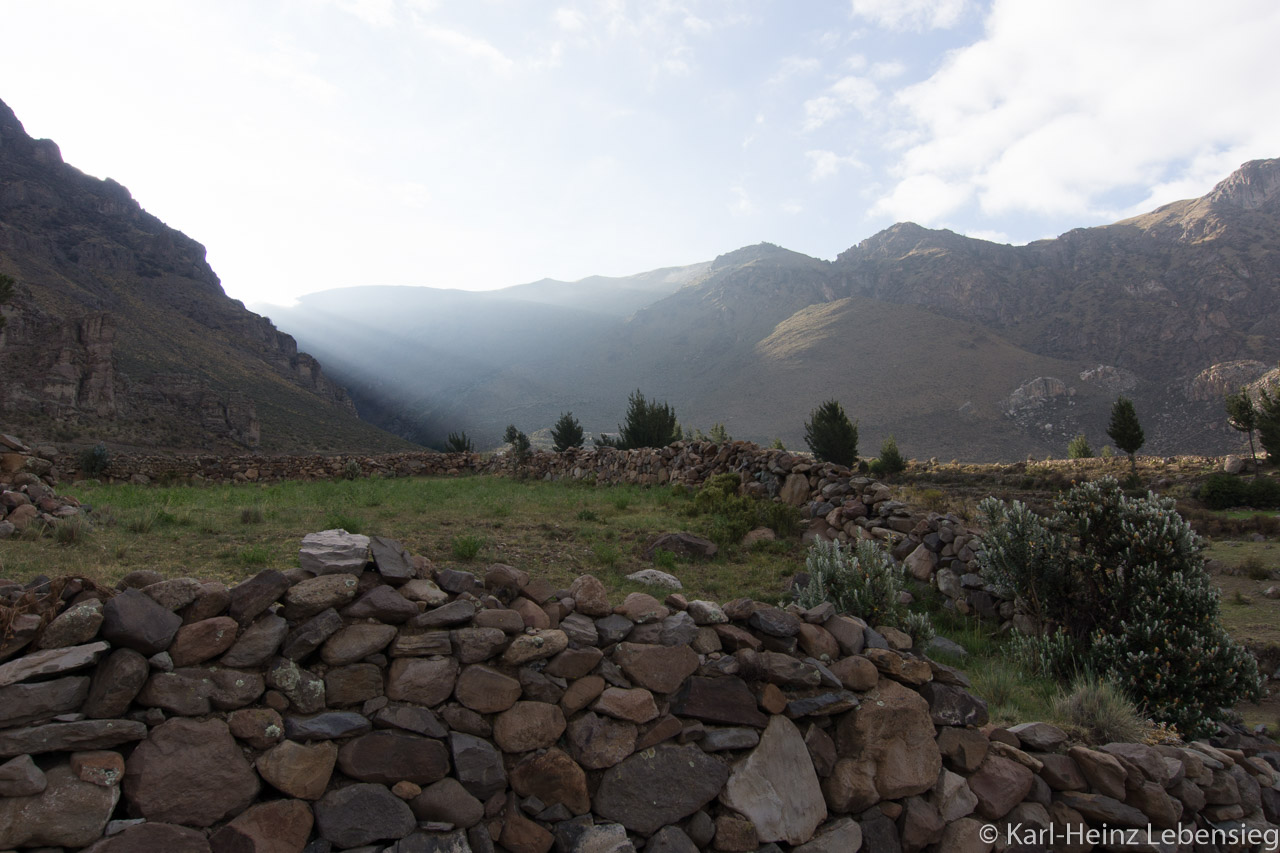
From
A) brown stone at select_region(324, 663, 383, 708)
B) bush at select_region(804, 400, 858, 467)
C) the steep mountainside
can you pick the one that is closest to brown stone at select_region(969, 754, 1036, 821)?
brown stone at select_region(324, 663, 383, 708)

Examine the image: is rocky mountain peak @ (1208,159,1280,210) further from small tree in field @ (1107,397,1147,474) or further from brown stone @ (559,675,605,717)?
brown stone @ (559,675,605,717)

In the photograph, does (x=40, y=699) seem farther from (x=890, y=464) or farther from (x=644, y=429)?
(x=890, y=464)

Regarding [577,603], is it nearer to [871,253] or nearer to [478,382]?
[478,382]

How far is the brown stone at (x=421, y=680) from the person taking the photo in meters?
3.21

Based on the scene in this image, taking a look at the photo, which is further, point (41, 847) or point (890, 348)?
point (890, 348)

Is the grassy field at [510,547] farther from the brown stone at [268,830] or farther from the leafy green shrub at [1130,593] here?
the brown stone at [268,830]

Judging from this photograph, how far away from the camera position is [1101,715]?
4.55 meters

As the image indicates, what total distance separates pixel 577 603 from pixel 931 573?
5515 millimetres

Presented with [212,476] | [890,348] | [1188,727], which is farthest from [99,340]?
[890,348]

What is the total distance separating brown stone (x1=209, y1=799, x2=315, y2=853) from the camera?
2.69 m

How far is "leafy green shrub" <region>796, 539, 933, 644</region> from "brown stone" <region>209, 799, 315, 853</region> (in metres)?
4.10

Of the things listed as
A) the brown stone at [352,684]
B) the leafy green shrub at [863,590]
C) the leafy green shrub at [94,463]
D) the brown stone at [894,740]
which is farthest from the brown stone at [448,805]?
the leafy green shrub at [94,463]

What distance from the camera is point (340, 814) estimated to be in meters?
2.90

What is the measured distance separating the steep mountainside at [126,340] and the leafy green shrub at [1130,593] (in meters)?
38.3
